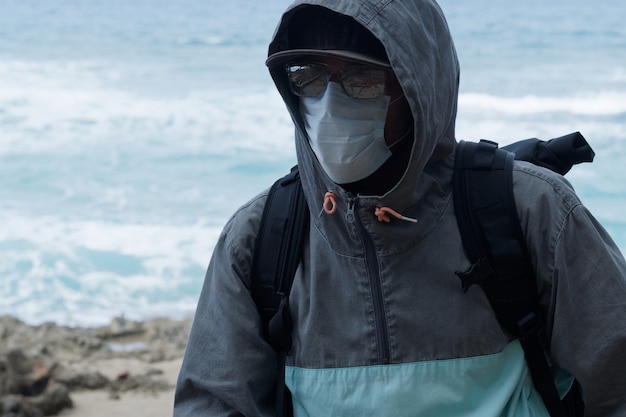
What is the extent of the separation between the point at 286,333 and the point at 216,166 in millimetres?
14459

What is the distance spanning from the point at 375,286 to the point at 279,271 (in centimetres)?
24

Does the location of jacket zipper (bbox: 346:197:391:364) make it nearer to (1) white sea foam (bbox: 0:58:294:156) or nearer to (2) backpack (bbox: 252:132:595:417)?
(2) backpack (bbox: 252:132:595:417)

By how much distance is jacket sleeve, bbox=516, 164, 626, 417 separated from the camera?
87.4 inches

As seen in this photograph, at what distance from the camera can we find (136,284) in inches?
405

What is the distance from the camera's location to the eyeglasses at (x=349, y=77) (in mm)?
2340

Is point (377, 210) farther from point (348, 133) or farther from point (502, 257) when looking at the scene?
point (502, 257)

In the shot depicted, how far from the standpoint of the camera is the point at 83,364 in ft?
22.5

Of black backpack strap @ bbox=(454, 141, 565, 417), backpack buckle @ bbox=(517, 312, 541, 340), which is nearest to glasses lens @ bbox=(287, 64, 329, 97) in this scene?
black backpack strap @ bbox=(454, 141, 565, 417)

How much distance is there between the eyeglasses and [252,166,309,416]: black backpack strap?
326 millimetres

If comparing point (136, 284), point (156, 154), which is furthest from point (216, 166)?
point (136, 284)

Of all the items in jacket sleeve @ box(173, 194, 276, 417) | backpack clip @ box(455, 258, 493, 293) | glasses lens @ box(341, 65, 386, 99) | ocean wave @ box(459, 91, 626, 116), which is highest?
glasses lens @ box(341, 65, 386, 99)

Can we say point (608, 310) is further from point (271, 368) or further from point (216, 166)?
point (216, 166)

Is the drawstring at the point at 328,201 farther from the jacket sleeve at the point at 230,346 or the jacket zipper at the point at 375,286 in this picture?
the jacket sleeve at the point at 230,346

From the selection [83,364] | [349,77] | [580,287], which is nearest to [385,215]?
[349,77]
